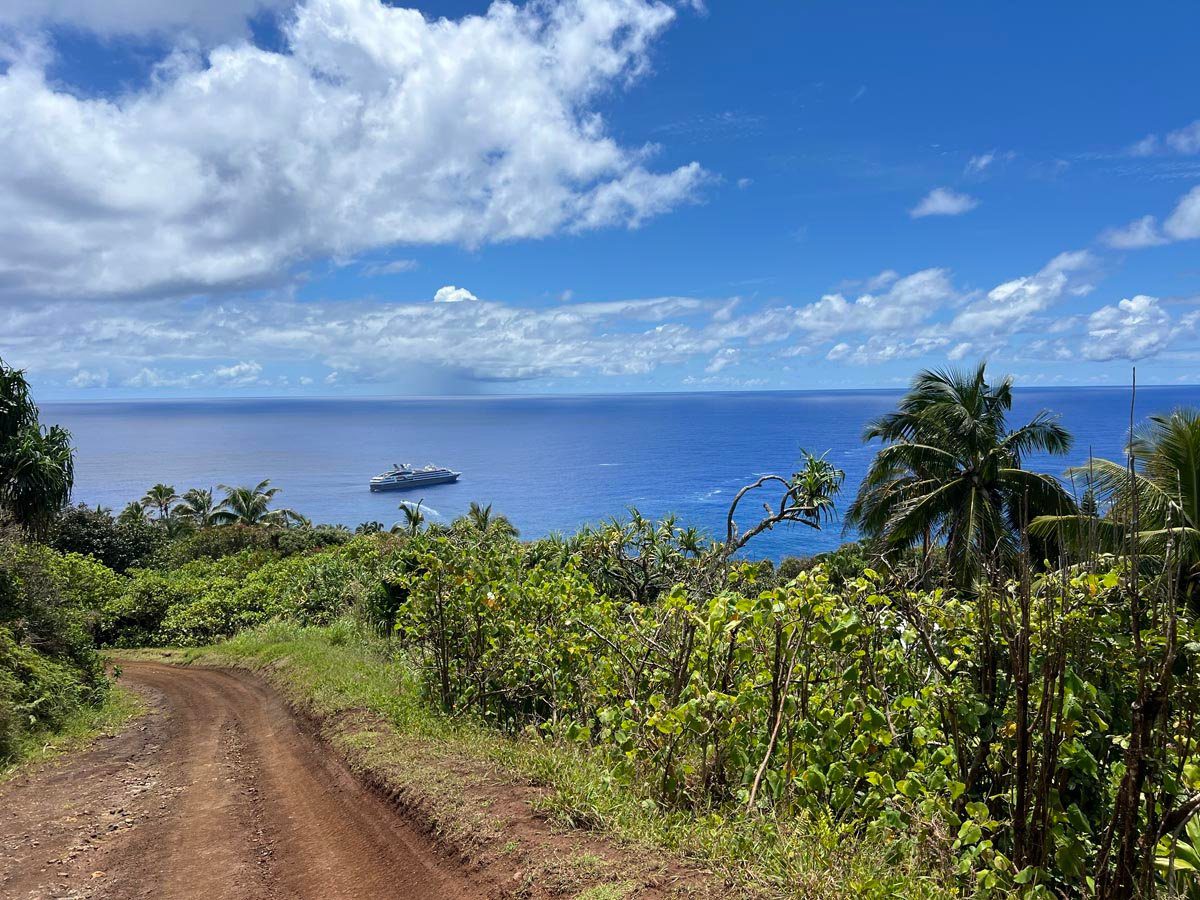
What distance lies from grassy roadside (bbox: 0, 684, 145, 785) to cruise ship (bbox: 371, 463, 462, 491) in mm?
107757

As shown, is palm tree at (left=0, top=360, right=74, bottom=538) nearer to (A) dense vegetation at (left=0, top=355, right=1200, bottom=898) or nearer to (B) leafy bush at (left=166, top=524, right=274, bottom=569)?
(A) dense vegetation at (left=0, top=355, right=1200, bottom=898)

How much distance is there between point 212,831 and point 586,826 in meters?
4.19

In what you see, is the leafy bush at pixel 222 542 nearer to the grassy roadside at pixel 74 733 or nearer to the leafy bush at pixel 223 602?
the leafy bush at pixel 223 602

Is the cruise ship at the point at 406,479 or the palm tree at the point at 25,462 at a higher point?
the palm tree at the point at 25,462

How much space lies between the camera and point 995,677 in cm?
415

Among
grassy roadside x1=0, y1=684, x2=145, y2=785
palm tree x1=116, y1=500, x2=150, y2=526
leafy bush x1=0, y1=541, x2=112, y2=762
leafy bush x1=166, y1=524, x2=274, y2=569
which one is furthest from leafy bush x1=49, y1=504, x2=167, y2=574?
grassy roadside x1=0, y1=684, x2=145, y2=785

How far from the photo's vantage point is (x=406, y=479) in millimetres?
122438

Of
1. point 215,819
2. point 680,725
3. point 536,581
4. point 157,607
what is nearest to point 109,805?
point 215,819

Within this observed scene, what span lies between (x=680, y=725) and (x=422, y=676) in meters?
5.61

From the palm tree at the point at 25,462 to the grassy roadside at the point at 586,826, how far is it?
50.3 feet

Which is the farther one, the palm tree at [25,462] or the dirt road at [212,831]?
the palm tree at [25,462]

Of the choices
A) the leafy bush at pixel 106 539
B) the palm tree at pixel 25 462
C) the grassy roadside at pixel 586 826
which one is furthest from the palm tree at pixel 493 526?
the leafy bush at pixel 106 539

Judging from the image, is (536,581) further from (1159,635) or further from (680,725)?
(1159,635)

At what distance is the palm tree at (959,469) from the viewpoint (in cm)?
1950
